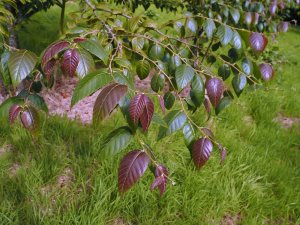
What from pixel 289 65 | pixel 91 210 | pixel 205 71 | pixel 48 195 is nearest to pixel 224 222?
pixel 91 210

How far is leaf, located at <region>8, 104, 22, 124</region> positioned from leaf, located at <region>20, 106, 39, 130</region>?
2 centimetres

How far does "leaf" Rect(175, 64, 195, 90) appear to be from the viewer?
1.09m

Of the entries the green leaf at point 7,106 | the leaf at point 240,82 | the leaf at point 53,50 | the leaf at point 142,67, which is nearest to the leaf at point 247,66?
the leaf at point 240,82

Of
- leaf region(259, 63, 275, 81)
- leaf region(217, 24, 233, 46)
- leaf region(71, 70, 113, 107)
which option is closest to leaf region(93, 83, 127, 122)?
leaf region(71, 70, 113, 107)

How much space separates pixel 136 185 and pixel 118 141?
4.66ft

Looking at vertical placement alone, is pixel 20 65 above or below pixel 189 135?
above

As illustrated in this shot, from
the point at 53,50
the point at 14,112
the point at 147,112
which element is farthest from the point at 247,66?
the point at 14,112

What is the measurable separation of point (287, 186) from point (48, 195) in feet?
5.89

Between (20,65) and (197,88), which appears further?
(197,88)

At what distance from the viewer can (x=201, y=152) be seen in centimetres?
100

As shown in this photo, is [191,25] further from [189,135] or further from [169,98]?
[189,135]

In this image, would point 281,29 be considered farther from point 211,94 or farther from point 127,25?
point 211,94

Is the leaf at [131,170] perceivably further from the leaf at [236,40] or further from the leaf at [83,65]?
the leaf at [236,40]

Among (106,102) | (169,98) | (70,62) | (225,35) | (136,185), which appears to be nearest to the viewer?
(106,102)
